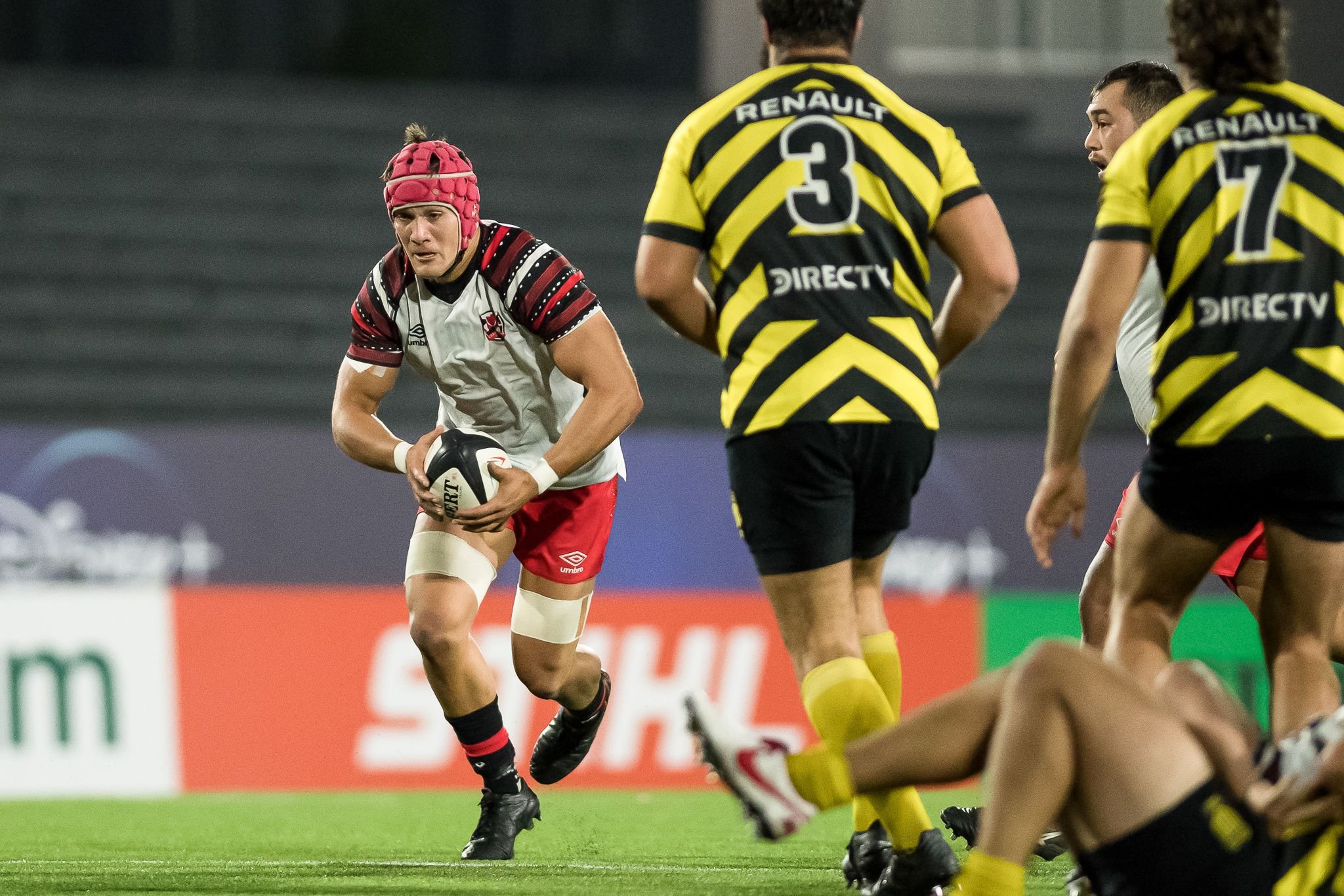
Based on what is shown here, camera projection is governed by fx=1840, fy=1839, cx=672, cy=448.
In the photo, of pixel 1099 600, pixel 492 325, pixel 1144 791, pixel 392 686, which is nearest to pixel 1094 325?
pixel 1144 791

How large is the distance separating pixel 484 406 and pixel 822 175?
5.96ft

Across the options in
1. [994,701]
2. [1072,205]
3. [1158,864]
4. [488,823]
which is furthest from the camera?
[1072,205]

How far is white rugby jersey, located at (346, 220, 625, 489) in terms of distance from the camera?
4961 mm

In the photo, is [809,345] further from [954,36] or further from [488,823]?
[954,36]

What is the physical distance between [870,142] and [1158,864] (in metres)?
1.62

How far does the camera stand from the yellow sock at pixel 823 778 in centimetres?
313

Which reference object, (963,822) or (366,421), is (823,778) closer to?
(963,822)

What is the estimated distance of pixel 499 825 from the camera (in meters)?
5.03

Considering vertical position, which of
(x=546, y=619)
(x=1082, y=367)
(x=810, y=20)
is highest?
(x=810, y=20)

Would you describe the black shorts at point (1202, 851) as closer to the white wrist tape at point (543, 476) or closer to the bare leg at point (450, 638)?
the white wrist tape at point (543, 476)

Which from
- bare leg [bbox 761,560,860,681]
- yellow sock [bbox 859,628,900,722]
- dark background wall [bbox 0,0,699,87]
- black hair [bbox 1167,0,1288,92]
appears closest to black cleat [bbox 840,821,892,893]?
yellow sock [bbox 859,628,900,722]

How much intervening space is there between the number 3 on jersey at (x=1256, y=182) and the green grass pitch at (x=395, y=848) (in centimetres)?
163

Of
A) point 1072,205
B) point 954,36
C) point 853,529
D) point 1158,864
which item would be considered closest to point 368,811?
point 853,529

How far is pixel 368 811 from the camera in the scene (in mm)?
7176
